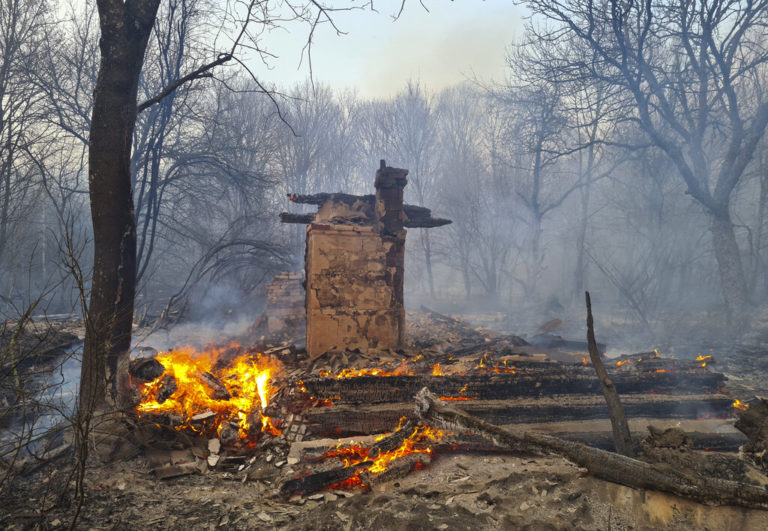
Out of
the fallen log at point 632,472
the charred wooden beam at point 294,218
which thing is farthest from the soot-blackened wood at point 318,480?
the charred wooden beam at point 294,218

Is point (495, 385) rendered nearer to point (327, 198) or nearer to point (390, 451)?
point (390, 451)

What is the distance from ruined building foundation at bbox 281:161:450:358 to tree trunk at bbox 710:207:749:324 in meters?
8.93

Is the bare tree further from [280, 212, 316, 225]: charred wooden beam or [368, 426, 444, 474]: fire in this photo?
[368, 426, 444, 474]: fire

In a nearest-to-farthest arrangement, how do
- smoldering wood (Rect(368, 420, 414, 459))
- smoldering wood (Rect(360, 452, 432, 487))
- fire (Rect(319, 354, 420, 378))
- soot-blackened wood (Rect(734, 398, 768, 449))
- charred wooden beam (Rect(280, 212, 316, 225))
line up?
soot-blackened wood (Rect(734, 398, 768, 449)), smoldering wood (Rect(360, 452, 432, 487)), smoldering wood (Rect(368, 420, 414, 459)), fire (Rect(319, 354, 420, 378)), charred wooden beam (Rect(280, 212, 316, 225))

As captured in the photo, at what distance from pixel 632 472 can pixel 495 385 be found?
272 centimetres

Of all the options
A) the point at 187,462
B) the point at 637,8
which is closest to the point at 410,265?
the point at 637,8

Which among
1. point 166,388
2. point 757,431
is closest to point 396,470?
point 757,431

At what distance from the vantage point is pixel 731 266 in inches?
423

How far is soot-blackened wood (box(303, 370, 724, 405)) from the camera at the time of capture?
570 centimetres

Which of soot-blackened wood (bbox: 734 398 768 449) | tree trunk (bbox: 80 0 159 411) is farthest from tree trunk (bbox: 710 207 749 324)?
tree trunk (bbox: 80 0 159 411)

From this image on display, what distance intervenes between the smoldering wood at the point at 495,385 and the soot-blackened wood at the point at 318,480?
1.43 metres

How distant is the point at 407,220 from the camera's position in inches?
350

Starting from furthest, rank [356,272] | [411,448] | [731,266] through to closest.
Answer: [731,266]
[356,272]
[411,448]

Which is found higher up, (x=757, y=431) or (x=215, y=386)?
(x=757, y=431)
